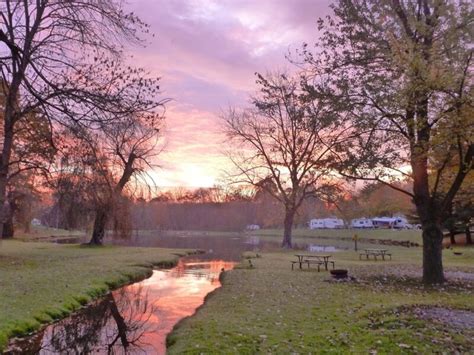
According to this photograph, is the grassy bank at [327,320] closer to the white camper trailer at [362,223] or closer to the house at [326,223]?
the white camper trailer at [362,223]

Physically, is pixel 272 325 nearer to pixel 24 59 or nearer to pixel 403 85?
pixel 24 59

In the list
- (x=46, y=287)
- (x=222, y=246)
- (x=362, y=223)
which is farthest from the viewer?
(x=362, y=223)

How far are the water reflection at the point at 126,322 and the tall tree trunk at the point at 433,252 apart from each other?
8.68 metres

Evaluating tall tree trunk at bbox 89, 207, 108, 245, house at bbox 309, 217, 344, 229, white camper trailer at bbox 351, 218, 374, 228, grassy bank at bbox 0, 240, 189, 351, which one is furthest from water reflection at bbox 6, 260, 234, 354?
house at bbox 309, 217, 344, 229

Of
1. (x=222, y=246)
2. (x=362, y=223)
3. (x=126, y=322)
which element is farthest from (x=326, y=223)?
(x=126, y=322)

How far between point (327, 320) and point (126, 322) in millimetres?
5686

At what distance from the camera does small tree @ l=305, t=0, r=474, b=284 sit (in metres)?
13.9

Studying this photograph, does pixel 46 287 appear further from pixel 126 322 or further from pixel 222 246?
pixel 222 246

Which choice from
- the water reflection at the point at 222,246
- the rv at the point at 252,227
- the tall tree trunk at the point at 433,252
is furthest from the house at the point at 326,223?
the tall tree trunk at the point at 433,252

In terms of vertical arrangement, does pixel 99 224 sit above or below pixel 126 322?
above

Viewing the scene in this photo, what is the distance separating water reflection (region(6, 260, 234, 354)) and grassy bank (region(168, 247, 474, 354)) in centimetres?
85

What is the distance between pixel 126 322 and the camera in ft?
41.7

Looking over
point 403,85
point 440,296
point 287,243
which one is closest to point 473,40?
point 403,85

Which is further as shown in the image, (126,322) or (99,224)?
(99,224)
